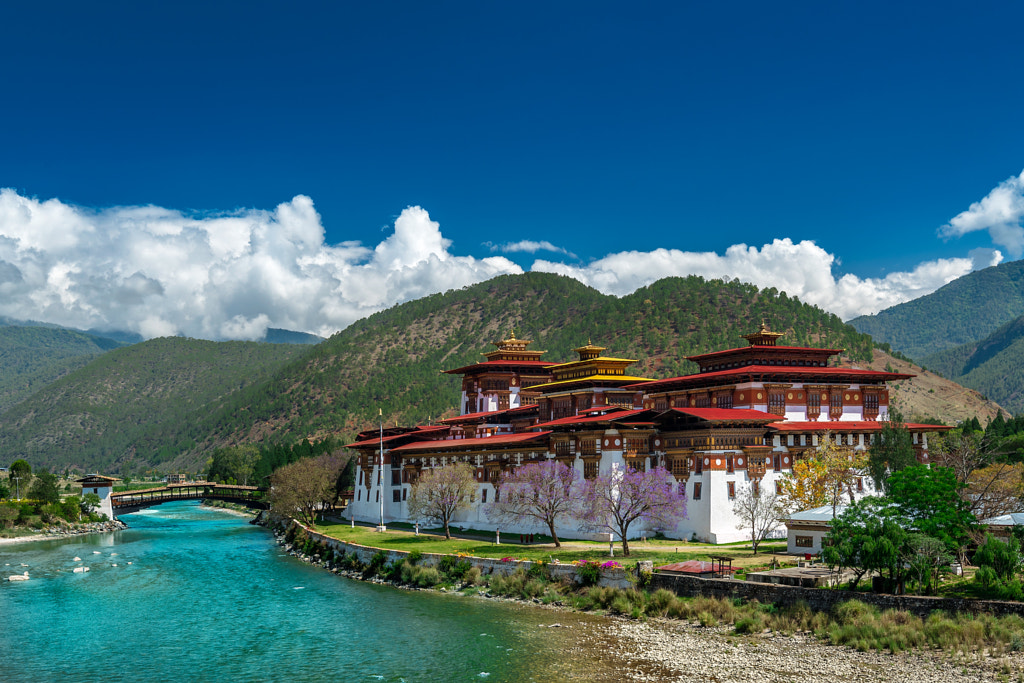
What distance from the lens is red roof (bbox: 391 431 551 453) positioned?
7791cm

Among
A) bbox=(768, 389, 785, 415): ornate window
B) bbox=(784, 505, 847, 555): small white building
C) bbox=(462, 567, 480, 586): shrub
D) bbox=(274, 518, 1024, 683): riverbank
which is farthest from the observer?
bbox=(768, 389, 785, 415): ornate window

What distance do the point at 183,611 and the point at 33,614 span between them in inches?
378

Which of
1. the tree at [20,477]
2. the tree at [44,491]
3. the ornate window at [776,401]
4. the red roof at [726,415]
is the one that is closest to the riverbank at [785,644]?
the red roof at [726,415]

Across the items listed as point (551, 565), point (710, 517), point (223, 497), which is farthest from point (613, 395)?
point (223, 497)

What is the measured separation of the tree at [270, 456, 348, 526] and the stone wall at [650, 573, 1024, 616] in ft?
197

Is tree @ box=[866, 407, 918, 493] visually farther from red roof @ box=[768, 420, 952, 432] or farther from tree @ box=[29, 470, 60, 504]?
tree @ box=[29, 470, 60, 504]

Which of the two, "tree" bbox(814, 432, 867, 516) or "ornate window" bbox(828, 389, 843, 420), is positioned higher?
"ornate window" bbox(828, 389, 843, 420)

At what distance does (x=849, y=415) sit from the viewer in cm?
7975

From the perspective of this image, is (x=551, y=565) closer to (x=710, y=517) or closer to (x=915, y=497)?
(x=710, y=517)

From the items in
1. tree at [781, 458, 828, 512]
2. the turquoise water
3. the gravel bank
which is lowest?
the turquoise water

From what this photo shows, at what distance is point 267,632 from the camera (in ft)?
165

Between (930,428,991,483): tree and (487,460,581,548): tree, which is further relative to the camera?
(487,460,581,548): tree

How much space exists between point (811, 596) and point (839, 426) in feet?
106

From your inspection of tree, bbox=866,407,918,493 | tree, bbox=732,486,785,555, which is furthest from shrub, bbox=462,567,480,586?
tree, bbox=866,407,918,493
